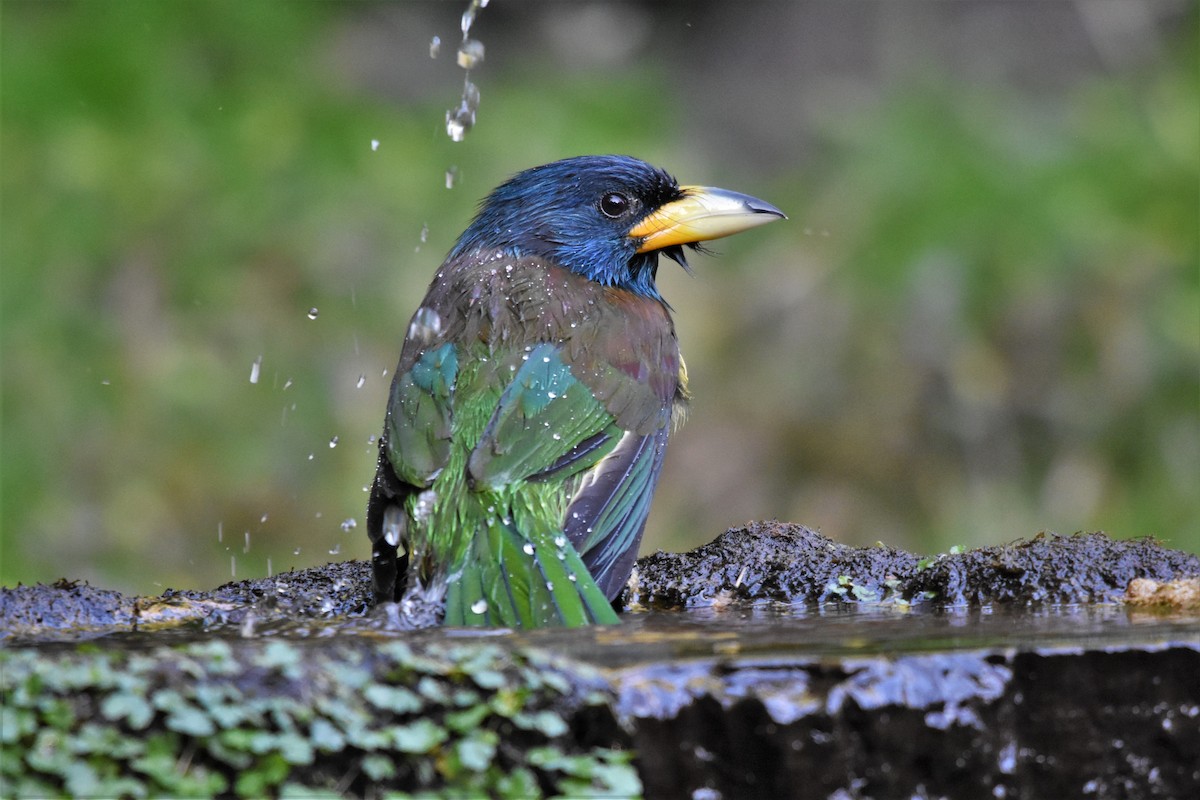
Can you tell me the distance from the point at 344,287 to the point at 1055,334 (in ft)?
14.2

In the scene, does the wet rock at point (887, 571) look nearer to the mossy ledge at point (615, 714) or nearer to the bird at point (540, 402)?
the bird at point (540, 402)

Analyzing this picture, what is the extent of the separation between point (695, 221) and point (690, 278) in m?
4.74

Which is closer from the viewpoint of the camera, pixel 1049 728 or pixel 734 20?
pixel 1049 728

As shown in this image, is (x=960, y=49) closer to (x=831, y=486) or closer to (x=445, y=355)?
(x=831, y=486)

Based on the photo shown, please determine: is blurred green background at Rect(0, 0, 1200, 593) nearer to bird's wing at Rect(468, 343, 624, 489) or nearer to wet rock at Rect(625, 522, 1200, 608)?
wet rock at Rect(625, 522, 1200, 608)

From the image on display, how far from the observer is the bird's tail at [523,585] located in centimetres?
342

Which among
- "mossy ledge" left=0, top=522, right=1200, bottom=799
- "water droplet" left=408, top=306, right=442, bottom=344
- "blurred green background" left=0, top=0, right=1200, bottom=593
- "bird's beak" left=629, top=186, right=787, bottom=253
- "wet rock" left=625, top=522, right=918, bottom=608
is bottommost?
"mossy ledge" left=0, top=522, right=1200, bottom=799

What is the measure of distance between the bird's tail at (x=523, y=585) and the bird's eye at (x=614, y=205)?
1542 mm

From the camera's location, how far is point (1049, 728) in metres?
2.63

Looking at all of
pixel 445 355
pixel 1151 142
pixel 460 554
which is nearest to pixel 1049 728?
pixel 460 554

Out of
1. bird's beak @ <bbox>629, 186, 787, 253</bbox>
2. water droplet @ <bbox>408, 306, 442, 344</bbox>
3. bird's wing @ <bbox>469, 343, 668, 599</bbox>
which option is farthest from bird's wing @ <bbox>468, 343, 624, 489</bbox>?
bird's beak @ <bbox>629, 186, 787, 253</bbox>

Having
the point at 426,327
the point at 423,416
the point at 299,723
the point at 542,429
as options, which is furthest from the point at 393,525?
the point at 299,723

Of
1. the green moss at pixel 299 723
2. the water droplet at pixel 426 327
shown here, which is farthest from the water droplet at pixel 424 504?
the green moss at pixel 299 723

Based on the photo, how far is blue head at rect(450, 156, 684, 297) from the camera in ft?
16.1
